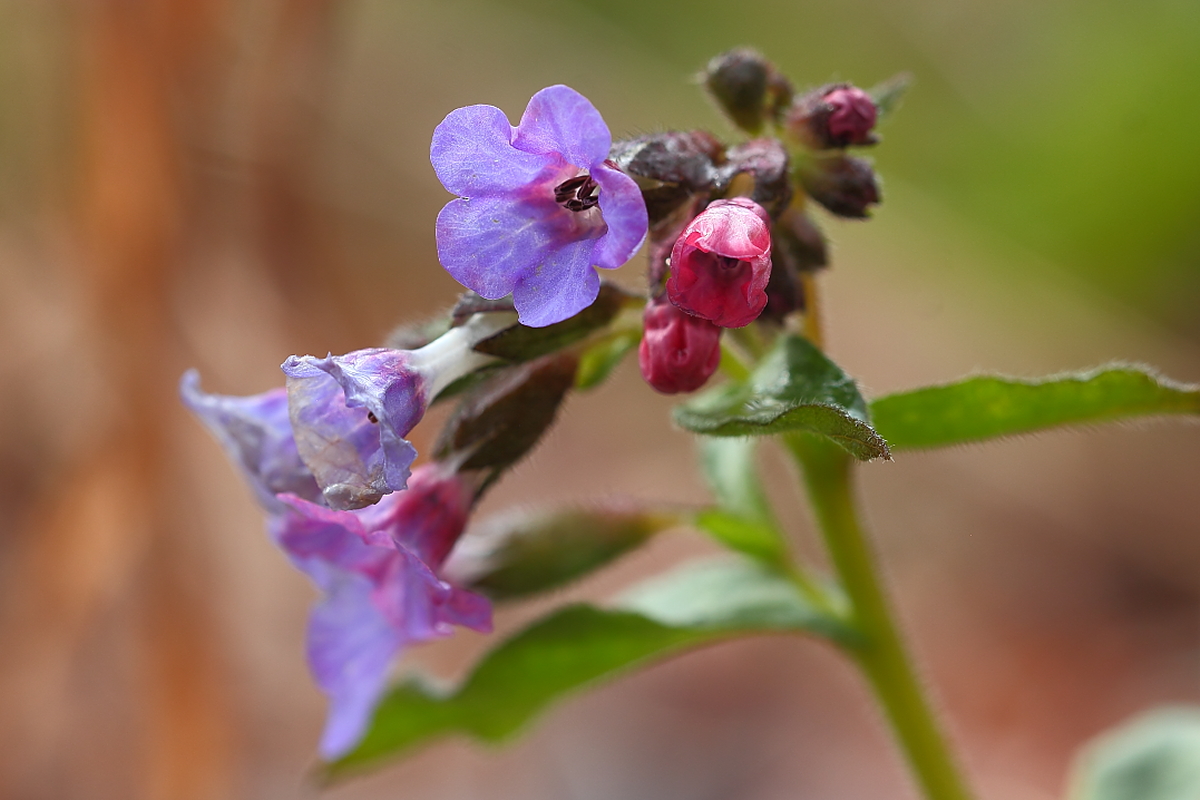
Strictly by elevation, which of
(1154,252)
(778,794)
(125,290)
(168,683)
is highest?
(1154,252)

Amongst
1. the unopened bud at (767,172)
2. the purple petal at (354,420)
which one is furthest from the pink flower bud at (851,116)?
the purple petal at (354,420)

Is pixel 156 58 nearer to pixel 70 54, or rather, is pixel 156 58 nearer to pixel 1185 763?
pixel 70 54

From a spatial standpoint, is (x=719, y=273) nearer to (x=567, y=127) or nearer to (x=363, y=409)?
(x=567, y=127)

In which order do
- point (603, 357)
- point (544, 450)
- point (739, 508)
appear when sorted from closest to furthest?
1. point (603, 357)
2. point (739, 508)
3. point (544, 450)

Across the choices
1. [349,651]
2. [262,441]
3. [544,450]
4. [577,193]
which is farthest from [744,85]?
[544,450]

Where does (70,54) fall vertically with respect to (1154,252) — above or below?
below

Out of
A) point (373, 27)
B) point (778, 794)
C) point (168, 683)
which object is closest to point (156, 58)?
point (168, 683)
